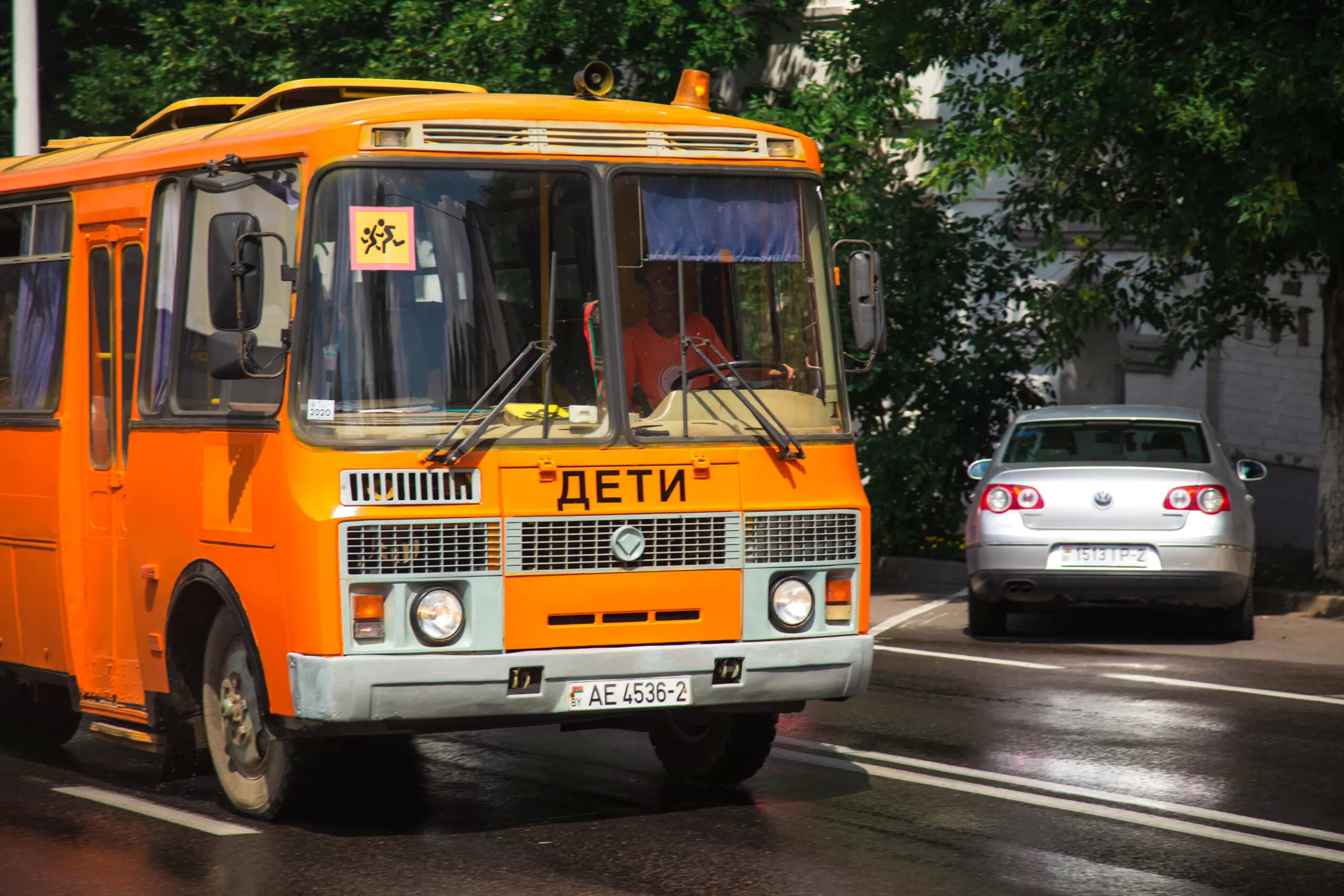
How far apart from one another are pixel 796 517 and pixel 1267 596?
958cm

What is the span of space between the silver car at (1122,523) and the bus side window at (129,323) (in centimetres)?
683

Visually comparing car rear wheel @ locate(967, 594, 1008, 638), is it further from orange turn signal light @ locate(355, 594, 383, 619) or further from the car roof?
orange turn signal light @ locate(355, 594, 383, 619)

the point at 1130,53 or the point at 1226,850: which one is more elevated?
the point at 1130,53

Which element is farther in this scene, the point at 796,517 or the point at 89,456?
the point at 89,456

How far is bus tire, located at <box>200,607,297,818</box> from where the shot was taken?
7660mm

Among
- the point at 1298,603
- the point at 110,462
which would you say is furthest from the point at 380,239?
the point at 1298,603

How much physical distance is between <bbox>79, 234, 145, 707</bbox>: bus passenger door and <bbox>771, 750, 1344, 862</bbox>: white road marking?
3.00m

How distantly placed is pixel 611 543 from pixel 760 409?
0.82 meters

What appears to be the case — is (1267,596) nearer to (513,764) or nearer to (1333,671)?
(1333,671)

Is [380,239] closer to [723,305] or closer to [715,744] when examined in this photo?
[723,305]

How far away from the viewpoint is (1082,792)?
841 centimetres

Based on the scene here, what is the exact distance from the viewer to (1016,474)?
13.8m

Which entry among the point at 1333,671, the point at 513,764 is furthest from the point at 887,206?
the point at 513,764

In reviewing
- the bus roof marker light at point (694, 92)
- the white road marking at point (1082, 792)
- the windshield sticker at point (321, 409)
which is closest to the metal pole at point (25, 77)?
the bus roof marker light at point (694, 92)
